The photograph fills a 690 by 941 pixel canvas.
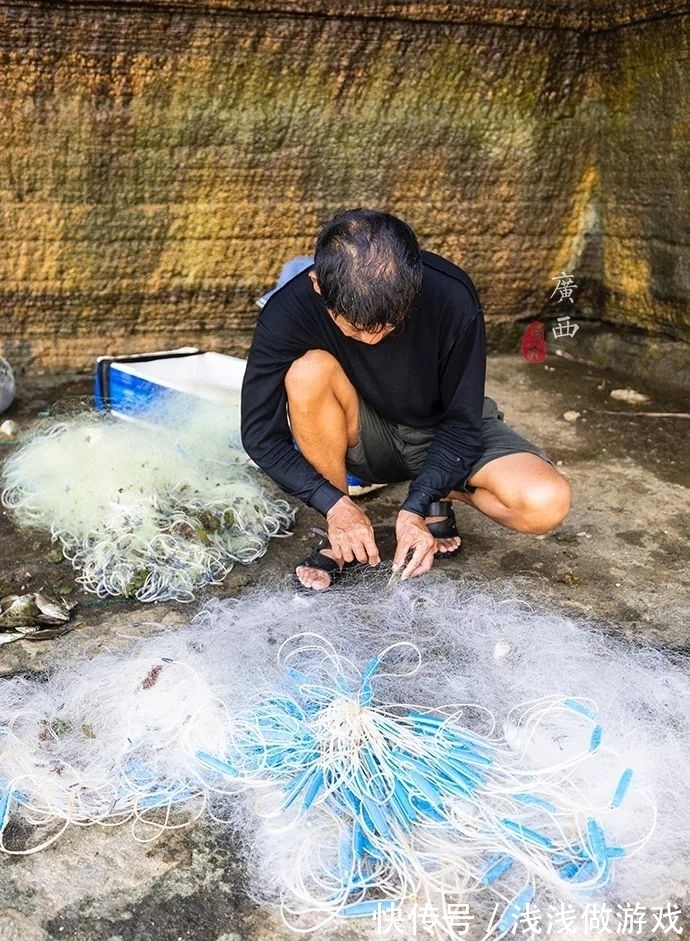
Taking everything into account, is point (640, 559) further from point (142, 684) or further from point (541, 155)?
point (541, 155)

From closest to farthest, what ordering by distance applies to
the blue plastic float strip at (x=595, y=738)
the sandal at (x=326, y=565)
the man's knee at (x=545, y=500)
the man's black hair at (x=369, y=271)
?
the blue plastic float strip at (x=595, y=738), the man's black hair at (x=369, y=271), the man's knee at (x=545, y=500), the sandal at (x=326, y=565)

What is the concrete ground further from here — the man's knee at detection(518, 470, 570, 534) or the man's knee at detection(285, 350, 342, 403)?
the man's knee at detection(285, 350, 342, 403)

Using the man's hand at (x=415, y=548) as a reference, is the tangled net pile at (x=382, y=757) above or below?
below

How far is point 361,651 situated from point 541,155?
12.6 ft

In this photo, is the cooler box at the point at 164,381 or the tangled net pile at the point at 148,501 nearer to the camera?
the tangled net pile at the point at 148,501

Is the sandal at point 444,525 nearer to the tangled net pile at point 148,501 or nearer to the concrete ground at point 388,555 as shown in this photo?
the concrete ground at point 388,555

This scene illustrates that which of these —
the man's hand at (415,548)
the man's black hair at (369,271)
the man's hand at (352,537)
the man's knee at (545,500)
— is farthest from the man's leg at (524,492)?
the man's black hair at (369,271)

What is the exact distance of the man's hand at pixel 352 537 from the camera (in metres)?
3.03

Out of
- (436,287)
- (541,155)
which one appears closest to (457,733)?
(436,287)

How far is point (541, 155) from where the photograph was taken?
5672mm

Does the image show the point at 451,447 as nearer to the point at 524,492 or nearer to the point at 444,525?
the point at 524,492

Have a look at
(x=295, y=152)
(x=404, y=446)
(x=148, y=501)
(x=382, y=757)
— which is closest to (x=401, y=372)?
(x=404, y=446)

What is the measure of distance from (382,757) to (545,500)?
1.19m

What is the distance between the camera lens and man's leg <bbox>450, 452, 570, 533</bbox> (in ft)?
10.5
